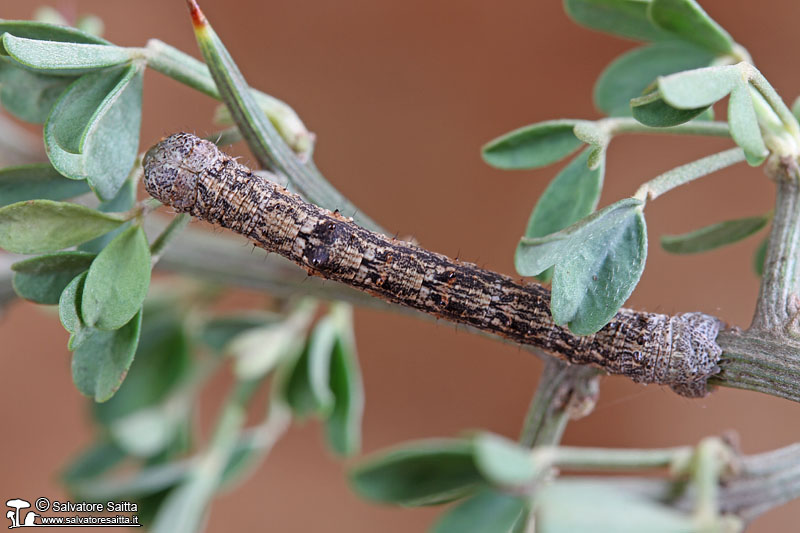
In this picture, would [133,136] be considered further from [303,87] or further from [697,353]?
[303,87]

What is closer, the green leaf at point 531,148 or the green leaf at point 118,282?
the green leaf at point 118,282

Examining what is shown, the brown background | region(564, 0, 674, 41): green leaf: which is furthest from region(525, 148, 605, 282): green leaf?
the brown background

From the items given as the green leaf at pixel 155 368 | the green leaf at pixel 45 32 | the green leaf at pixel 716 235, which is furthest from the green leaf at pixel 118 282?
the green leaf at pixel 155 368

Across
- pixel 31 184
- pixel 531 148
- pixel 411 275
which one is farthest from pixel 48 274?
pixel 531 148

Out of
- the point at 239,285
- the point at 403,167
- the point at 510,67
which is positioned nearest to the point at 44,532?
the point at 239,285

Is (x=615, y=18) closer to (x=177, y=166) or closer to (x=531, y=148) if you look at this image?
(x=531, y=148)

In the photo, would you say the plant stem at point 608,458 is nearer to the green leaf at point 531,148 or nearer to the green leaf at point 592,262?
the green leaf at point 592,262
